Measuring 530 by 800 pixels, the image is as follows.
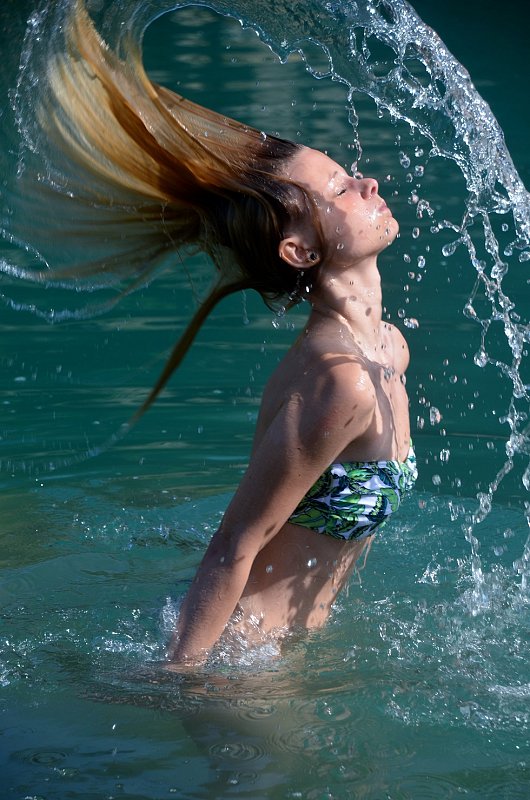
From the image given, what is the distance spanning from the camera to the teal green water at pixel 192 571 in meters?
2.54

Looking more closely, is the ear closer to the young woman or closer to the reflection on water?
the young woman

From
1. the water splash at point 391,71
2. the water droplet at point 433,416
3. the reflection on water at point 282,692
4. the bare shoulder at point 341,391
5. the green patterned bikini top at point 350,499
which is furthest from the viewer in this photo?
the water droplet at point 433,416

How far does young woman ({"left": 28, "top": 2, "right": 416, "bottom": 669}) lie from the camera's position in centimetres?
262

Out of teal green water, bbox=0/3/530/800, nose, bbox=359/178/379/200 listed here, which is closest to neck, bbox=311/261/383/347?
nose, bbox=359/178/379/200

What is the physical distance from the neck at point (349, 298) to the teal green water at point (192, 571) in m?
0.82

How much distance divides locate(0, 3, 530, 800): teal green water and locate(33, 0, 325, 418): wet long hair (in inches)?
12.8

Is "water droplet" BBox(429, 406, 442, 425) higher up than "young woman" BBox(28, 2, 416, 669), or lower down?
lower down

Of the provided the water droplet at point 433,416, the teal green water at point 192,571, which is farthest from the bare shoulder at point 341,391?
the water droplet at point 433,416

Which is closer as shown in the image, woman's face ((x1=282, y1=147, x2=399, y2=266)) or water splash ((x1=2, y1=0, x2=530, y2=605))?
woman's face ((x1=282, y1=147, x2=399, y2=266))

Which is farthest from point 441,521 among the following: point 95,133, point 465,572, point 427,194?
point 427,194

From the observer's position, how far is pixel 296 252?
9.11 feet

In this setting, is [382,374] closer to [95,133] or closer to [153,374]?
[95,133]

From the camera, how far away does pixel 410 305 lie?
5988 mm

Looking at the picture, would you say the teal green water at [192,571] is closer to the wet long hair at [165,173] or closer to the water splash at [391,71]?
the water splash at [391,71]
